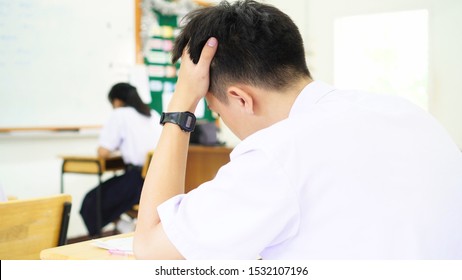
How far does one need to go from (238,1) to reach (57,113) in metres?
3.14

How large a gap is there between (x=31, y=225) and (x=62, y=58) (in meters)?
2.59

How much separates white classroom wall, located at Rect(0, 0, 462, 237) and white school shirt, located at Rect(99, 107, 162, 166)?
0.41 meters

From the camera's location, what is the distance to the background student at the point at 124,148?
360cm

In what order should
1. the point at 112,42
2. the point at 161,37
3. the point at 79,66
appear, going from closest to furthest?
the point at 79,66 → the point at 112,42 → the point at 161,37

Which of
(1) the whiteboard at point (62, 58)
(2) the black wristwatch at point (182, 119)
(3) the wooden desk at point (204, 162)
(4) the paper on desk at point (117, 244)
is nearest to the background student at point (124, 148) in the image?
(1) the whiteboard at point (62, 58)

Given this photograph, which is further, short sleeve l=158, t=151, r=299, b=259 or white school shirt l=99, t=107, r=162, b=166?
white school shirt l=99, t=107, r=162, b=166

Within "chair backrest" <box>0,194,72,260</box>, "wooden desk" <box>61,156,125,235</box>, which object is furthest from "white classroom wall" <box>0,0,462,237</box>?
"chair backrest" <box>0,194,72,260</box>

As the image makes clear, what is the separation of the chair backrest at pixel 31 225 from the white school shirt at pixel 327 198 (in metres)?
0.87

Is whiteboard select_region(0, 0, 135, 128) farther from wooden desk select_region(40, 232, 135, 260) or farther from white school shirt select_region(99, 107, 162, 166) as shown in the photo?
wooden desk select_region(40, 232, 135, 260)

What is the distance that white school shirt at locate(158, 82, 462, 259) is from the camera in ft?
2.28

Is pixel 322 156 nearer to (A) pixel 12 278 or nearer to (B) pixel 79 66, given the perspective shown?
(A) pixel 12 278

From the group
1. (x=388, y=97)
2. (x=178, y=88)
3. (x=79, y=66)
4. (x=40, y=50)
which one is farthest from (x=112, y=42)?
(x=388, y=97)

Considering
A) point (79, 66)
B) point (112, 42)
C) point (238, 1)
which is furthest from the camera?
point (112, 42)

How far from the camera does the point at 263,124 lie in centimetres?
94
